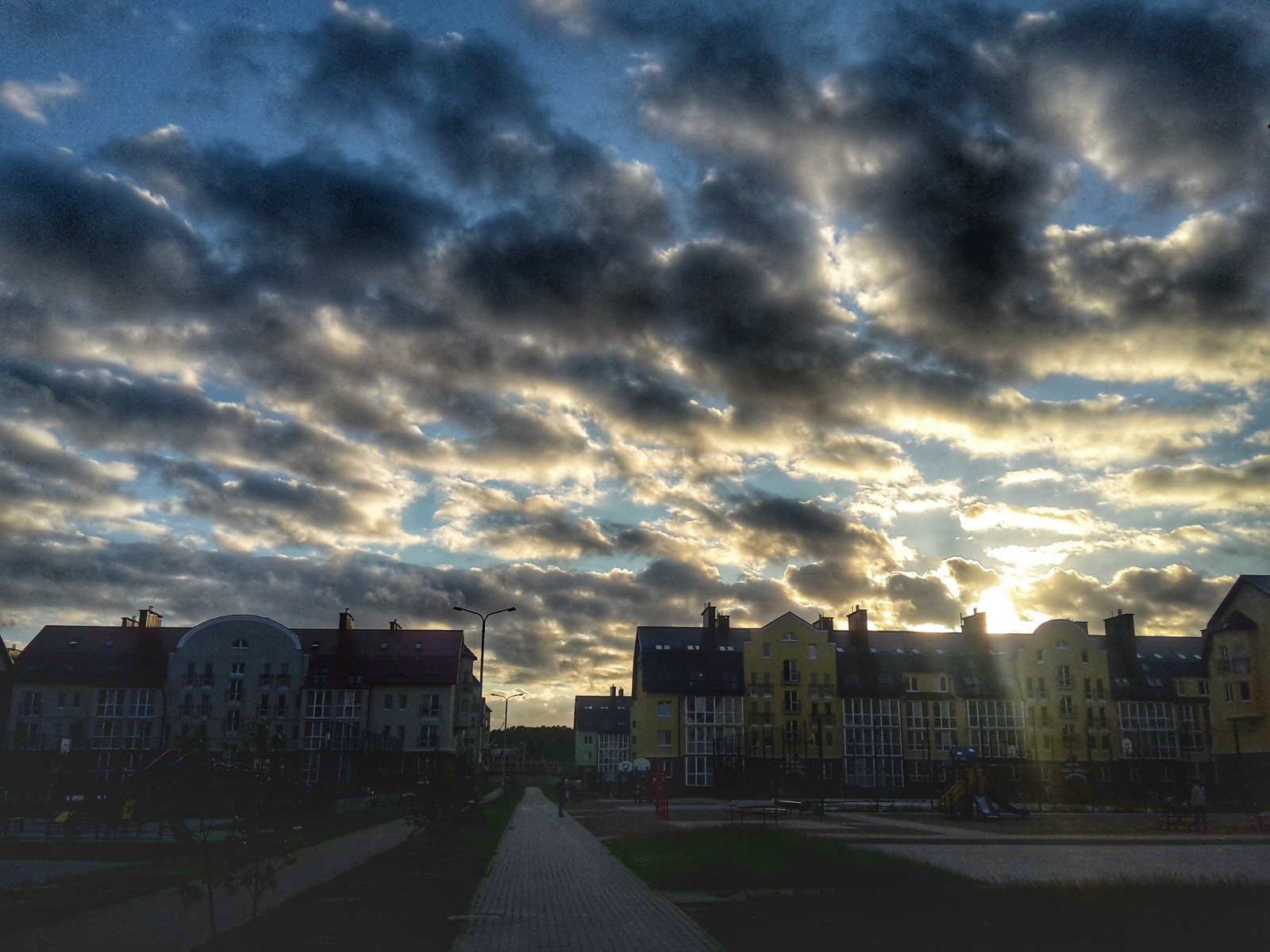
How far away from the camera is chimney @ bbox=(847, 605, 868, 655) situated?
92875 mm

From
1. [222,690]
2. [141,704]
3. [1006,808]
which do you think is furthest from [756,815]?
[141,704]

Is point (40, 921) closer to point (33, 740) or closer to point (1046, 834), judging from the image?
point (1046, 834)

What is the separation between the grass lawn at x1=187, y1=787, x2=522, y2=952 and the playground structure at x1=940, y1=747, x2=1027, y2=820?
2856 cm

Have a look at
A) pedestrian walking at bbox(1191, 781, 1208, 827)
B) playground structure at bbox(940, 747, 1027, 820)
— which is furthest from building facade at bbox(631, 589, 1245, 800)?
pedestrian walking at bbox(1191, 781, 1208, 827)

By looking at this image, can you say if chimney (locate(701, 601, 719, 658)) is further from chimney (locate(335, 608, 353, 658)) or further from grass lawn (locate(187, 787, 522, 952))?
grass lawn (locate(187, 787, 522, 952))

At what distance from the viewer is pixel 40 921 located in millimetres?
16938

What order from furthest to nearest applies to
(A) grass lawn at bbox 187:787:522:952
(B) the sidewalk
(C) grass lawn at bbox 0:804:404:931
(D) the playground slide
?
(D) the playground slide
(C) grass lawn at bbox 0:804:404:931
(A) grass lawn at bbox 187:787:522:952
(B) the sidewalk

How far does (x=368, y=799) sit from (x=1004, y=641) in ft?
189

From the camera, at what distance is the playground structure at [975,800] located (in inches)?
1950

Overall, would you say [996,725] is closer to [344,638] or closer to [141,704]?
[344,638]

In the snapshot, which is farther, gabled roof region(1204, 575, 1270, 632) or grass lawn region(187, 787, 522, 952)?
gabled roof region(1204, 575, 1270, 632)

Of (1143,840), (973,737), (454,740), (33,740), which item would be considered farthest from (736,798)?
(33,740)

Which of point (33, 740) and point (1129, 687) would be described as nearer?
point (33, 740)

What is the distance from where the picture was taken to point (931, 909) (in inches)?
701
